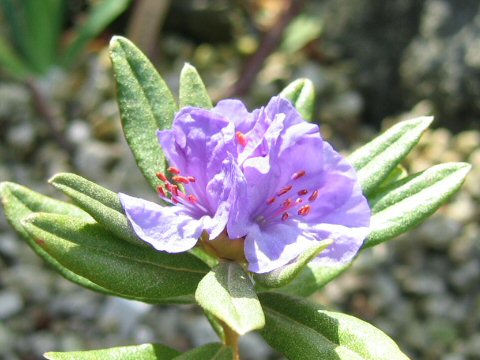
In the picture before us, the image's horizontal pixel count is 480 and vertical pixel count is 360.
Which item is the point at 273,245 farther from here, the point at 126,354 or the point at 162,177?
the point at 126,354

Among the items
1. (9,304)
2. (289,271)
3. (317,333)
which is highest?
(289,271)

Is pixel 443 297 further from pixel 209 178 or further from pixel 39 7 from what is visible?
pixel 209 178

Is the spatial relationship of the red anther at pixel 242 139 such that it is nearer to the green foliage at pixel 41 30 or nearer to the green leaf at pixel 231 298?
the green leaf at pixel 231 298

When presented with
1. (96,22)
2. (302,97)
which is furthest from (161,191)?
(96,22)

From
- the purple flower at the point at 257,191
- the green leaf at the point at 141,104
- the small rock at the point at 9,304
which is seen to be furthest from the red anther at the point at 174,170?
the small rock at the point at 9,304

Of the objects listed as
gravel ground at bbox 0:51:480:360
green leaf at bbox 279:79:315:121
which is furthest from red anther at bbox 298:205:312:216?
gravel ground at bbox 0:51:480:360

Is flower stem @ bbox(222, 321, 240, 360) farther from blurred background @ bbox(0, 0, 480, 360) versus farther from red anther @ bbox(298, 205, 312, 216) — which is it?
blurred background @ bbox(0, 0, 480, 360)
